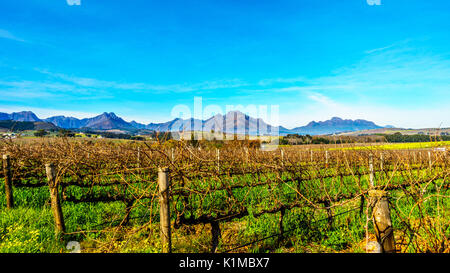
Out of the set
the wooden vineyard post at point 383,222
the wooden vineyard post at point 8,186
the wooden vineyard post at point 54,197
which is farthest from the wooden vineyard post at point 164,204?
the wooden vineyard post at point 8,186

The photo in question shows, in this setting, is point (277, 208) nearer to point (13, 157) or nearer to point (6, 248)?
point (6, 248)

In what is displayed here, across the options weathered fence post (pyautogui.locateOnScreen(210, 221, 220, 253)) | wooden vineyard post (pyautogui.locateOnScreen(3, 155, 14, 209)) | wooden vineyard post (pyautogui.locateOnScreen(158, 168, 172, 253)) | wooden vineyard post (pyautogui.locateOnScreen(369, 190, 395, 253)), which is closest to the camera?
wooden vineyard post (pyautogui.locateOnScreen(369, 190, 395, 253))

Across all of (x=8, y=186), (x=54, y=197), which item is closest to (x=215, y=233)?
(x=54, y=197)

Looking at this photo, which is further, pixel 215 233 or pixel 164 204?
pixel 215 233

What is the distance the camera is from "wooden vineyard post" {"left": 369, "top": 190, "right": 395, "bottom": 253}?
2.27m

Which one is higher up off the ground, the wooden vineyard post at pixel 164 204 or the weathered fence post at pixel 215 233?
the wooden vineyard post at pixel 164 204

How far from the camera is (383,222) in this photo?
7.46 ft

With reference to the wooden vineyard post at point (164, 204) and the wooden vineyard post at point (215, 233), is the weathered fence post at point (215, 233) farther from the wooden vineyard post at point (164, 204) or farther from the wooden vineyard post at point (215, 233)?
the wooden vineyard post at point (164, 204)

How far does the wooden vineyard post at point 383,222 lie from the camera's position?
227 centimetres

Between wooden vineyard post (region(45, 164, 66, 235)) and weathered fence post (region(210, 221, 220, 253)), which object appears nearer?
weathered fence post (region(210, 221, 220, 253))

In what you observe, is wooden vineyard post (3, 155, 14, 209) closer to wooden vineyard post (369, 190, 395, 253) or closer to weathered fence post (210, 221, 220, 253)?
weathered fence post (210, 221, 220, 253)

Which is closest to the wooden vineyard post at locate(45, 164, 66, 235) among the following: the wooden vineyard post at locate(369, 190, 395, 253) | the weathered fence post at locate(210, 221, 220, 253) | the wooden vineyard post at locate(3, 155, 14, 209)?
the weathered fence post at locate(210, 221, 220, 253)

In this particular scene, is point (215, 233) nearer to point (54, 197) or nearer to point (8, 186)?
point (54, 197)
